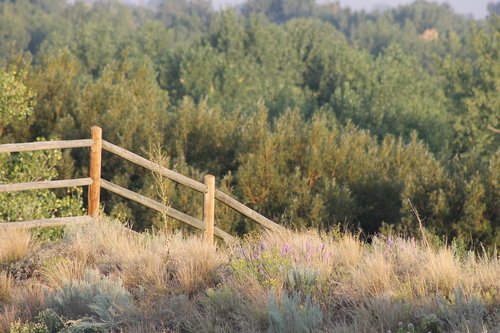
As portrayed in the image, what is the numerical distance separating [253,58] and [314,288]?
4086cm

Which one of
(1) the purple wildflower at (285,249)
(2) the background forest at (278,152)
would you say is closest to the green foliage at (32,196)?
(2) the background forest at (278,152)

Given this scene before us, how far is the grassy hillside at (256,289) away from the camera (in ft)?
16.9

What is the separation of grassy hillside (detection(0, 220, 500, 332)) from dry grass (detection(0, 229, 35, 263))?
0.37ft

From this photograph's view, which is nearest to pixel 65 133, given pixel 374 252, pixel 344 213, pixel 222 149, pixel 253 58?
pixel 222 149

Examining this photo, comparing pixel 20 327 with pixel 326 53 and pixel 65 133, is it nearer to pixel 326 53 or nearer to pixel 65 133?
pixel 65 133

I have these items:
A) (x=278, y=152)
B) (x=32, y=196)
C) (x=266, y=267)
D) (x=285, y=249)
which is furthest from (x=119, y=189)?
(x=278, y=152)

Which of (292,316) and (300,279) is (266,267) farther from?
(292,316)

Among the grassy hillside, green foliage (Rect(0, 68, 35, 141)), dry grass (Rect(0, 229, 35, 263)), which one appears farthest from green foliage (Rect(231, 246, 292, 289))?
green foliage (Rect(0, 68, 35, 141))

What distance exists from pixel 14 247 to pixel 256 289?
276 cm

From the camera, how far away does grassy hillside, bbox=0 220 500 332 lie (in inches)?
202

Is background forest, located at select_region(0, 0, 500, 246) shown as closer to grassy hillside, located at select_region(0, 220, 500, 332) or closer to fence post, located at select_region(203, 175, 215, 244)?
fence post, located at select_region(203, 175, 215, 244)

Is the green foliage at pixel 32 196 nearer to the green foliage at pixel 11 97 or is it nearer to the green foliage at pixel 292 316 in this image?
the green foliage at pixel 11 97

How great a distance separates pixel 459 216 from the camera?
600 inches

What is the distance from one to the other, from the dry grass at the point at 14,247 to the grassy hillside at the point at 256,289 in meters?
0.11
